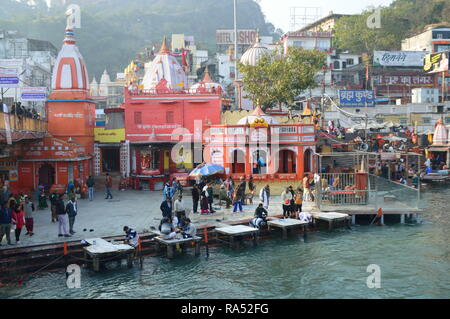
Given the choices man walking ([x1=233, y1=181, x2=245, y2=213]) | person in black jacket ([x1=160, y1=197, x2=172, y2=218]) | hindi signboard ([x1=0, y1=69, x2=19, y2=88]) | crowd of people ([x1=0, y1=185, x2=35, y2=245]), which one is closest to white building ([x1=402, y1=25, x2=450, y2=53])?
man walking ([x1=233, y1=181, x2=245, y2=213])

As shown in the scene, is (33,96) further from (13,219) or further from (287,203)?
(287,203)

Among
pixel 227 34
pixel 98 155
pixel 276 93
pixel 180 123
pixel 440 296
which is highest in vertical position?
pixel 227 34

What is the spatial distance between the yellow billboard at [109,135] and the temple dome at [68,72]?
405 centimetres

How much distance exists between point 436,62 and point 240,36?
3636 centimetres

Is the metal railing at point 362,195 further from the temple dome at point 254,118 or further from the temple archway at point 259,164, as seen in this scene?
the temple dome at point 254,118

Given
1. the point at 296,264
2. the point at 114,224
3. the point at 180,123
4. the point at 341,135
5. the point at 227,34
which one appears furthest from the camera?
the point at 227,34

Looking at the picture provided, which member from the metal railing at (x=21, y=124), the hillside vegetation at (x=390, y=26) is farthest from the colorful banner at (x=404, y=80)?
the metal railing at (x=21, y=124)

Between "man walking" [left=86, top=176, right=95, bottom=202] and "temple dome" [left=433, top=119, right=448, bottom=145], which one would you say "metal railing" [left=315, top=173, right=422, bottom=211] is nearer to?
"man walking" [left=86, top=176, right=95, bottom=202]

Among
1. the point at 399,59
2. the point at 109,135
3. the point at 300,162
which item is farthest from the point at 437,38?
the point at 109,135

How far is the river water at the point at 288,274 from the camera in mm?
13211

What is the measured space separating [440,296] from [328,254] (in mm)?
4313

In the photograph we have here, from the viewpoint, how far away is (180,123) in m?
31.9
